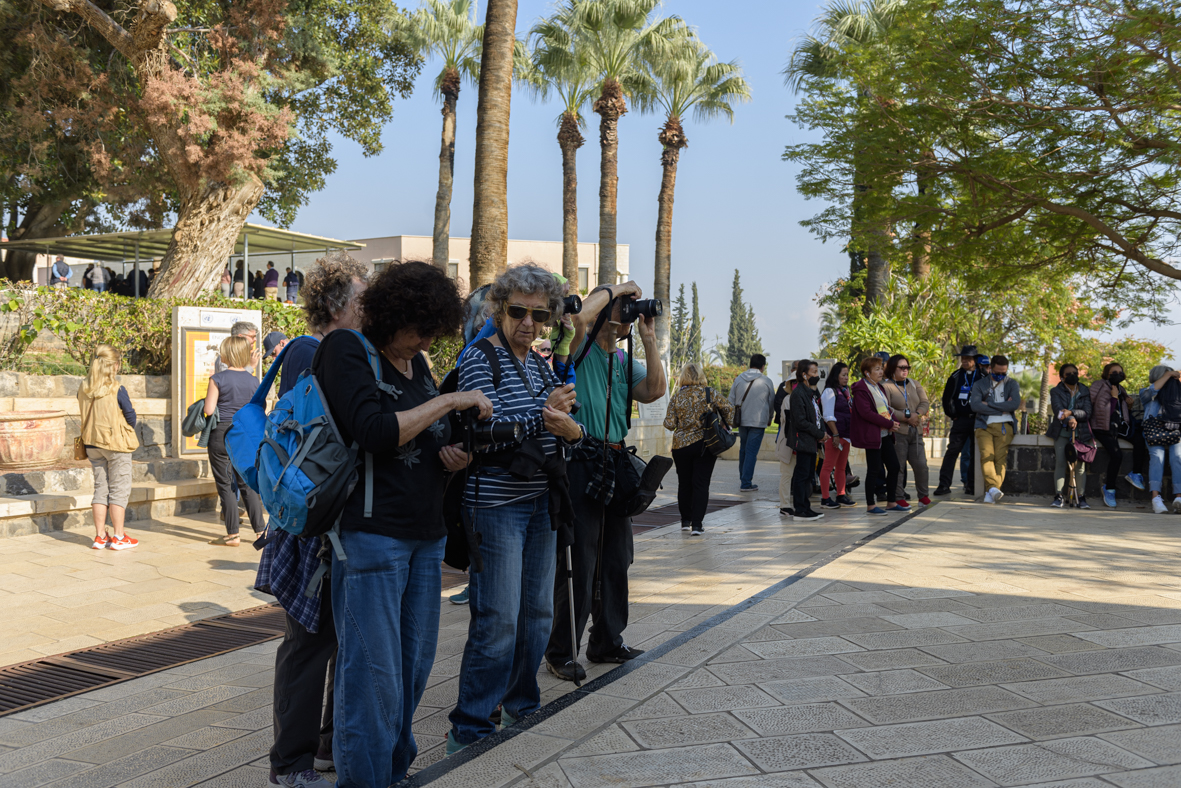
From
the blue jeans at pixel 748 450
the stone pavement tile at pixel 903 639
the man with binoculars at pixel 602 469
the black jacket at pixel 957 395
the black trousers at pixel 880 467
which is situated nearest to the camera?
the man with binoculars at pixel 602 469

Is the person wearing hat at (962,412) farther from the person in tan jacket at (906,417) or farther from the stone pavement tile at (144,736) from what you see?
the stone pavement tile at (144,736)

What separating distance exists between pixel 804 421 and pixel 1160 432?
4.23 m

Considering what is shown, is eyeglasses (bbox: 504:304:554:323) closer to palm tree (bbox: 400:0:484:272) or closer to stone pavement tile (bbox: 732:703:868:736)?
stone pavement tile (bbox: 732:703:868:736)

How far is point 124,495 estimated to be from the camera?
7.73 metres

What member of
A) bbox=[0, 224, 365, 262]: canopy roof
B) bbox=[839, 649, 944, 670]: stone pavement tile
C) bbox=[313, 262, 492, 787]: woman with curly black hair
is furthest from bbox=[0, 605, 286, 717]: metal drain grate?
bbox=[0, 224, 365, 262]: canopy roof

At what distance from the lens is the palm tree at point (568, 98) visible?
2555cm

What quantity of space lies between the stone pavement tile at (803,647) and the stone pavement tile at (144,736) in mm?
2568

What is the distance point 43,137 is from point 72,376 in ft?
26.4

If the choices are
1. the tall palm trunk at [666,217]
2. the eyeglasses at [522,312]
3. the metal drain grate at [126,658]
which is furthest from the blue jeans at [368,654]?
the tall palm trunk at [666,217]

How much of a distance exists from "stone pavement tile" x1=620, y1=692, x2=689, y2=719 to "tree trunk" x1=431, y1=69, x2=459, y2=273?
23168 mm

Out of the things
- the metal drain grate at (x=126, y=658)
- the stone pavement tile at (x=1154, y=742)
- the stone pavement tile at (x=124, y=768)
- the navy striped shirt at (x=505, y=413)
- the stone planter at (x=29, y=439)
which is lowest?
the metal drain grate at (x=126, y=658)

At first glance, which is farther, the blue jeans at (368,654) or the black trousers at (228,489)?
the black trousers at (228,489)

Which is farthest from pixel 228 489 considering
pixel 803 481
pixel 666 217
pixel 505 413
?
pixel 666 217

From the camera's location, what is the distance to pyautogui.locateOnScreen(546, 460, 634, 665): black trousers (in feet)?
13.3
